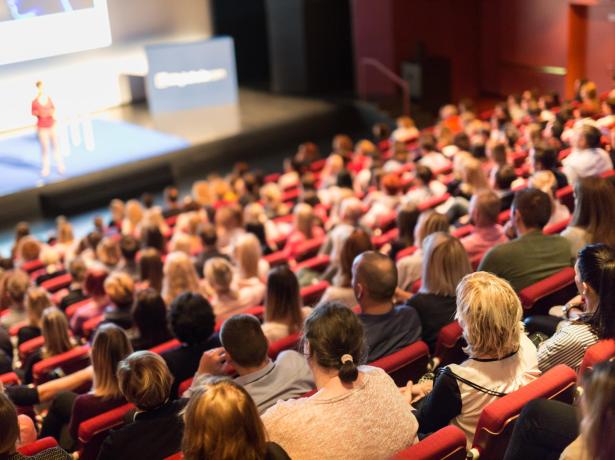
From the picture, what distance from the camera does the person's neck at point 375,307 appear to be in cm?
341

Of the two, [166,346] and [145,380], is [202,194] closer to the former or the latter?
[166,346]

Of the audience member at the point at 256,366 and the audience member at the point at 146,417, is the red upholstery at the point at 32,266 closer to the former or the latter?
the audience member at the point at 256,366

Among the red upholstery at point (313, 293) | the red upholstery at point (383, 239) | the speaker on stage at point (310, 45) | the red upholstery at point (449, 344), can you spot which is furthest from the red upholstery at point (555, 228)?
the speaker on stage at point (310, 45)

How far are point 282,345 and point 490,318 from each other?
1237 mm

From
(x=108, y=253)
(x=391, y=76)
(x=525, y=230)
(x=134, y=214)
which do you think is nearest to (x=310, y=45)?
(x=391, y=76)

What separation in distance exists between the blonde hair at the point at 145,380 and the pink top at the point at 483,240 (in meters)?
2.39

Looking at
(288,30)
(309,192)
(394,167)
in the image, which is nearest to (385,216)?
(309,192)

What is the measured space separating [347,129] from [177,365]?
375 inches

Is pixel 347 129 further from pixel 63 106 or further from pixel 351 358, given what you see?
pixel 351 358

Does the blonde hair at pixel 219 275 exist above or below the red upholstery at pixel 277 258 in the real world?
above

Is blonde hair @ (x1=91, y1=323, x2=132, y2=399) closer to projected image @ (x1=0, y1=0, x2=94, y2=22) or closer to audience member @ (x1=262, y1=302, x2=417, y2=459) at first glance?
audience member @ (x1=262, y1=302, x2=417, y2=459)

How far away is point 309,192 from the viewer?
24.0 feet

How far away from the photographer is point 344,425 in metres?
2.37

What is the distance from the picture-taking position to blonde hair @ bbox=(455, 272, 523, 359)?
8.63 ft
